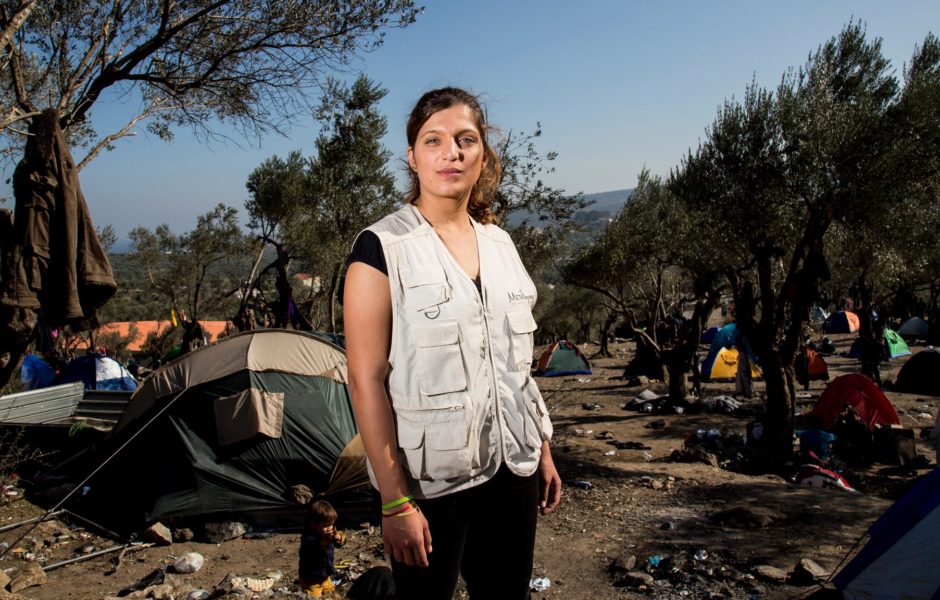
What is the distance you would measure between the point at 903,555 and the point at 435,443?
4.18 metres

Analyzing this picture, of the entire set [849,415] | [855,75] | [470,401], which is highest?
[855,75]

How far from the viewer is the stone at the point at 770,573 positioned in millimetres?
4617

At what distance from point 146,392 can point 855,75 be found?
1121 centimetres

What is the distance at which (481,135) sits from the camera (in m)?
1.80

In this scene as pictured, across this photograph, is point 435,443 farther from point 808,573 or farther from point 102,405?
point 102,405

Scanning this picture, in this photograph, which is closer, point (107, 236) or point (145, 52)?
point (145, 52)

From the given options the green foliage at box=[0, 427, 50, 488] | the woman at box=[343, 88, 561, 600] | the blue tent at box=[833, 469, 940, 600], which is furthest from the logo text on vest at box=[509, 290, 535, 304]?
the green foliage at box=[0, 427, 50, 488]

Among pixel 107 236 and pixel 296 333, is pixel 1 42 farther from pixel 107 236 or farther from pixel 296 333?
pixel 107 236

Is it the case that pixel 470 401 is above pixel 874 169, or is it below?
below

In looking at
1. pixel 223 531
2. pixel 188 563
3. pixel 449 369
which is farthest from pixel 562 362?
pixel 449 369

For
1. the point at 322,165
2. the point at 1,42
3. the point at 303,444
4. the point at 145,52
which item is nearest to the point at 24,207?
the point at 1,42

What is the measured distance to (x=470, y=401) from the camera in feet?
5.08

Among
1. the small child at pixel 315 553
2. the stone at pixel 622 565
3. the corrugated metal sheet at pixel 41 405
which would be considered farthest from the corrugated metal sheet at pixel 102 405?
the stone at pixel 622 565

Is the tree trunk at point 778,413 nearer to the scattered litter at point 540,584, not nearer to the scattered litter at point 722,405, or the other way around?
the scattered litter at point 722,405
